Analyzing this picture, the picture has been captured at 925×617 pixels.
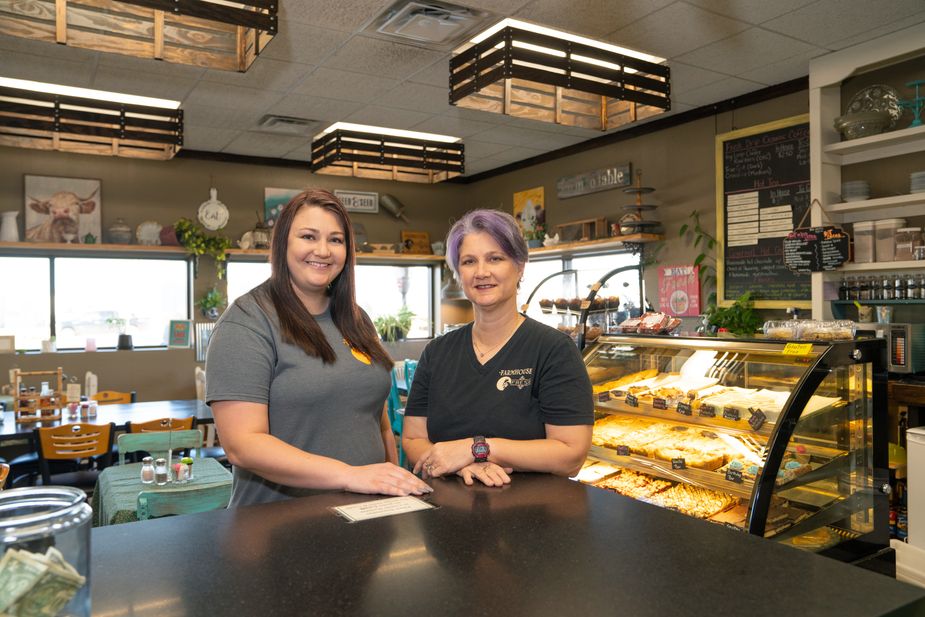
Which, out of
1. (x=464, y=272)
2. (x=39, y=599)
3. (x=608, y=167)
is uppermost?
(x=608, y=167)

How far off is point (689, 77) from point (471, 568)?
14.3 ft

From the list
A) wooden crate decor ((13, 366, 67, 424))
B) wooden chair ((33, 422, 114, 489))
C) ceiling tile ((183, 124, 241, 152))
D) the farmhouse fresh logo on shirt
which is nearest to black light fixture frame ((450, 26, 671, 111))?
the farmhouse fresh logo on shirt

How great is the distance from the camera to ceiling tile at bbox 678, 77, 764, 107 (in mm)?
4744

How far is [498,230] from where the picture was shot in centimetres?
174

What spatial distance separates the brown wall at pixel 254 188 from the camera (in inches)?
216

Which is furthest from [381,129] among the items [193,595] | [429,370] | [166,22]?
[193,595]

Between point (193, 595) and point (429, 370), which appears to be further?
point (429, 370)

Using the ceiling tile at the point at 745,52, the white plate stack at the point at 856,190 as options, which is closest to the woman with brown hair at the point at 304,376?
the ceiling tile at the point at 745,52

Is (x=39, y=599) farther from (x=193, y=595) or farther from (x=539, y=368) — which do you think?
(x=539, y=368)

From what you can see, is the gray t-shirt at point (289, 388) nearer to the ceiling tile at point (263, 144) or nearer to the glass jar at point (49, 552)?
the glass jar at point (49, 552)

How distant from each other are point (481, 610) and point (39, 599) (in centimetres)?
51

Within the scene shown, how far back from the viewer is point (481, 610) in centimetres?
89

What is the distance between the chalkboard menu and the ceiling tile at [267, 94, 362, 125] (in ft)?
9.58

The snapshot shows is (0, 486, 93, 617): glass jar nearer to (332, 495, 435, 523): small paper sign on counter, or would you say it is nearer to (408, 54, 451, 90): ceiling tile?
(332, 495, 435, 523): small paper sign on counter
